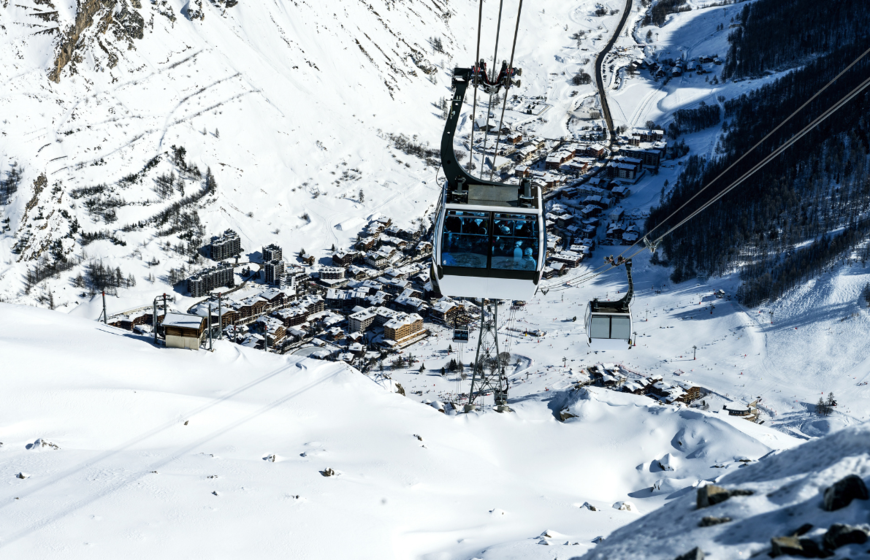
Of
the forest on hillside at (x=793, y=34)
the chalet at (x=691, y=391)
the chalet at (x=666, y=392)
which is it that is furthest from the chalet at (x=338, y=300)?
the forest on hillside at (x=793, y=34)

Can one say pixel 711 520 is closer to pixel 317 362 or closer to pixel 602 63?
pixel 317 362

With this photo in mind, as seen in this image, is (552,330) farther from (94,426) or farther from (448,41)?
(448,41)

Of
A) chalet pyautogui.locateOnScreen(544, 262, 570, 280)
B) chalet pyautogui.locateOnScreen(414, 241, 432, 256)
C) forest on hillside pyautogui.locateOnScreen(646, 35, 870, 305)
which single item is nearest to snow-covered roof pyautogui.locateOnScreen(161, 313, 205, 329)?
chalet pyautogui.locateOnScreen(544, 262, 570, 280)

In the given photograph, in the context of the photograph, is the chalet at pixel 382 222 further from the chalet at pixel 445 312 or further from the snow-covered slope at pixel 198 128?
the chalet at pixel 445 312

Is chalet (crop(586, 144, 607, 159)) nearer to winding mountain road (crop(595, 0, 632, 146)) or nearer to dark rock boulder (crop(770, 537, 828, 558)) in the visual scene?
winding mountain road (crop(595, 0, 632, 146))

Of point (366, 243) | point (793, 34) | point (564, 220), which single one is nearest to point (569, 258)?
point (564, 220)

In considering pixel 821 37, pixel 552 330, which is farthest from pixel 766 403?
pixel 821 37
